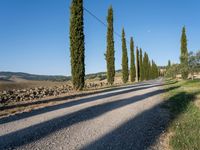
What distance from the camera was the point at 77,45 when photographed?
27.9 meters

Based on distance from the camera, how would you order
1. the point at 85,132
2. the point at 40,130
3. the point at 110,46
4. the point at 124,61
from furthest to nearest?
the point at 124,61
the point at 110,46
the point at 40,130
the point at 85,132

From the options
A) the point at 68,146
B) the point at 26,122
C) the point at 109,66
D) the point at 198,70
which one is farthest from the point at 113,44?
the point at 68,146

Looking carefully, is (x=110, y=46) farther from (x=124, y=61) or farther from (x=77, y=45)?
(x=77, y=45)

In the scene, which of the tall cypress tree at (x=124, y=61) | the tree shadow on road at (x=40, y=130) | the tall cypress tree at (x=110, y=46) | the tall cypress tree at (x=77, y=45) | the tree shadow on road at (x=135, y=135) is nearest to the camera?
the tree shadow on road at (x=135, y=135)

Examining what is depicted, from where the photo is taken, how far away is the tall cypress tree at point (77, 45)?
27484 millimetres

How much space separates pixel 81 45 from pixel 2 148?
2243cm

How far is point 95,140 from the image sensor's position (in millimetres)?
6746

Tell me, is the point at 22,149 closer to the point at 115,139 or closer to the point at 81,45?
the point at 115,139

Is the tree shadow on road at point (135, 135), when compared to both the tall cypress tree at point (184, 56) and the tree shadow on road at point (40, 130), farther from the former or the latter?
the tall cypress tree at point (184, 56)

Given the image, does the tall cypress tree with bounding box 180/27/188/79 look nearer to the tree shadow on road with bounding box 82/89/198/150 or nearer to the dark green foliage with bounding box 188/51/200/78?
the dark green foliage with bounding box 188/51/200/78

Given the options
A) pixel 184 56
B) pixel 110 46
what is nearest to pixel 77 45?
pixel 110 46

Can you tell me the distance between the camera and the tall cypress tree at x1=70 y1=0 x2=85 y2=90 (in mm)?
27484

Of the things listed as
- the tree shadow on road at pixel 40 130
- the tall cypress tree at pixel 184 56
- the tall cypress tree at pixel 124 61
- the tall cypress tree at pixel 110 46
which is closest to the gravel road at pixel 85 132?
the tree shadow on road at pixel 40 130

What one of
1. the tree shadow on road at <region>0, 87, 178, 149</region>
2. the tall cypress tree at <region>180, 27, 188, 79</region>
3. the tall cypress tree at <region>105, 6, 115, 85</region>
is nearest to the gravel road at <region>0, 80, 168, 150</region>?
the tree shadow on road at <region>0, 87, 178, 149</region>
